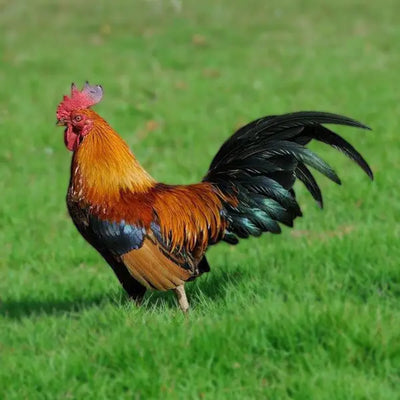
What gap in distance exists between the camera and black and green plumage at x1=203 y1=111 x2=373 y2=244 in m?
5.59

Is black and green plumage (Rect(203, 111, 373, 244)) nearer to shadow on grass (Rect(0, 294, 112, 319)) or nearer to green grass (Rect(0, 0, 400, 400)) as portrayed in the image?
green grass (Rect(0, 0, 400, 400))

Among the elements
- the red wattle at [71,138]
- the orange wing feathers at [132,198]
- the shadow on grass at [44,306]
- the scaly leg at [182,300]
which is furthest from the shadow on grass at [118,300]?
the red wattle at [71,138]

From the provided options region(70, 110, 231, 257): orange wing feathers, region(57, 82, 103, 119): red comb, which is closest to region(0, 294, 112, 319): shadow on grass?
region(70, 110, 231, 257): orange wing feathers

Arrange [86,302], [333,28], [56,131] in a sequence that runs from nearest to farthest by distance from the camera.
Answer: [86,302] → [56,131] → [333,28]

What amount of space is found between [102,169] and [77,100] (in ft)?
1.75

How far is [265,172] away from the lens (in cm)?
571

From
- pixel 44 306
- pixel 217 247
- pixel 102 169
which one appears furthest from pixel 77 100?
pixel 217 247

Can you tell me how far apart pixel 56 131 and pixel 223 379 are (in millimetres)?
7375

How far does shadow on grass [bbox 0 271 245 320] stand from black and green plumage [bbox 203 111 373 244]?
48cm

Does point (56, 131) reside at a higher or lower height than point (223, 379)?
higher

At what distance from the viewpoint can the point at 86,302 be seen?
6555mm

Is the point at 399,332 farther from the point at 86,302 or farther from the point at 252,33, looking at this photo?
the point at 252,33

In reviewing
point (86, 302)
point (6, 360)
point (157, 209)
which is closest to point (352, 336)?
point (157, 209)

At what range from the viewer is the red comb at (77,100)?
222 inches
